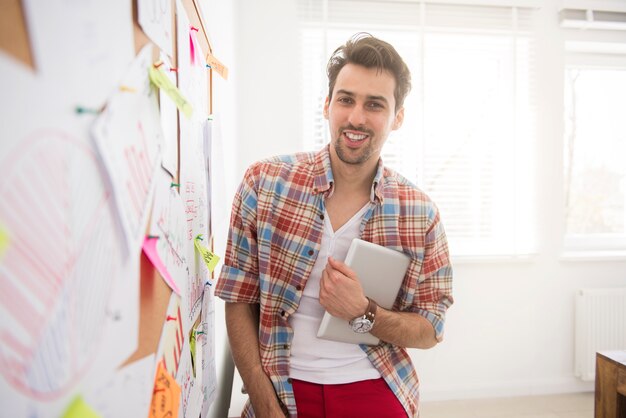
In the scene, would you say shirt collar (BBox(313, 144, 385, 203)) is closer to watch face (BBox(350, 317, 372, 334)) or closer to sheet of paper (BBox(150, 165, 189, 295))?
watch face (BBox(350, 317, 372, 334))

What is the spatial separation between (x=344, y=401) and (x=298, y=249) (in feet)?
1.24

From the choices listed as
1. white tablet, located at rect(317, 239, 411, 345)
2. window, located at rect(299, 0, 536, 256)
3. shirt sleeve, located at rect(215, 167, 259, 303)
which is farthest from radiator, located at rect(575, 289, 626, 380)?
shirt sleeve, located at rect(215, 167, 259, 303)

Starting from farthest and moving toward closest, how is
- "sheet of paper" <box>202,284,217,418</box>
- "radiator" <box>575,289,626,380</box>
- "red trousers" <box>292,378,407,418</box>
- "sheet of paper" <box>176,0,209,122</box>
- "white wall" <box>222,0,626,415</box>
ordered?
"radiator" <box>575,289,626,380</box> < "white wall" <box>222,0,626,415</box> < "red trousers" <box>292,378,407,418</box> < "sheet of paper" <box>202,284,217,418</box> < "sheet of paper" <box>176,0,209,122</box>

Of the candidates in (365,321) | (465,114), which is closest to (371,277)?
(365,321)

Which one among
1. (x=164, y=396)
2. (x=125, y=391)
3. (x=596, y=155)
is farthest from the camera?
(x=596, y=155)

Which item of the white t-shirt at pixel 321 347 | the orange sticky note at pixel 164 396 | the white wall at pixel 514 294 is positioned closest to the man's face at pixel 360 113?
the white t-shirt at pixel 321 347

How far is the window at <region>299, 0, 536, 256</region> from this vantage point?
6.97 ft

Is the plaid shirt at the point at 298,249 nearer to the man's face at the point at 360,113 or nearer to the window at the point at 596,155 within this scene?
the man's face at the point at 360,113

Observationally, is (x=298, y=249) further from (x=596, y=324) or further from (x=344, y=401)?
(x=596, y=324)

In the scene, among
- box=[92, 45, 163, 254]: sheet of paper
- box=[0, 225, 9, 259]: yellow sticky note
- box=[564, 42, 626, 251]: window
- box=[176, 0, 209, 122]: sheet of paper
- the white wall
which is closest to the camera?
box=[0, 225, 9, 259]: yellow sticky note

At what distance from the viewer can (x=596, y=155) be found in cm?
252

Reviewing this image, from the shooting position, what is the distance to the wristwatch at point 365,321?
87 cm

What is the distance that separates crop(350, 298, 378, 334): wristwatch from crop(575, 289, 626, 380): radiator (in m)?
1.99

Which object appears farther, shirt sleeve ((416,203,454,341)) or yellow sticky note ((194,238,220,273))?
shirt sleeve ((416,203,454,341))
